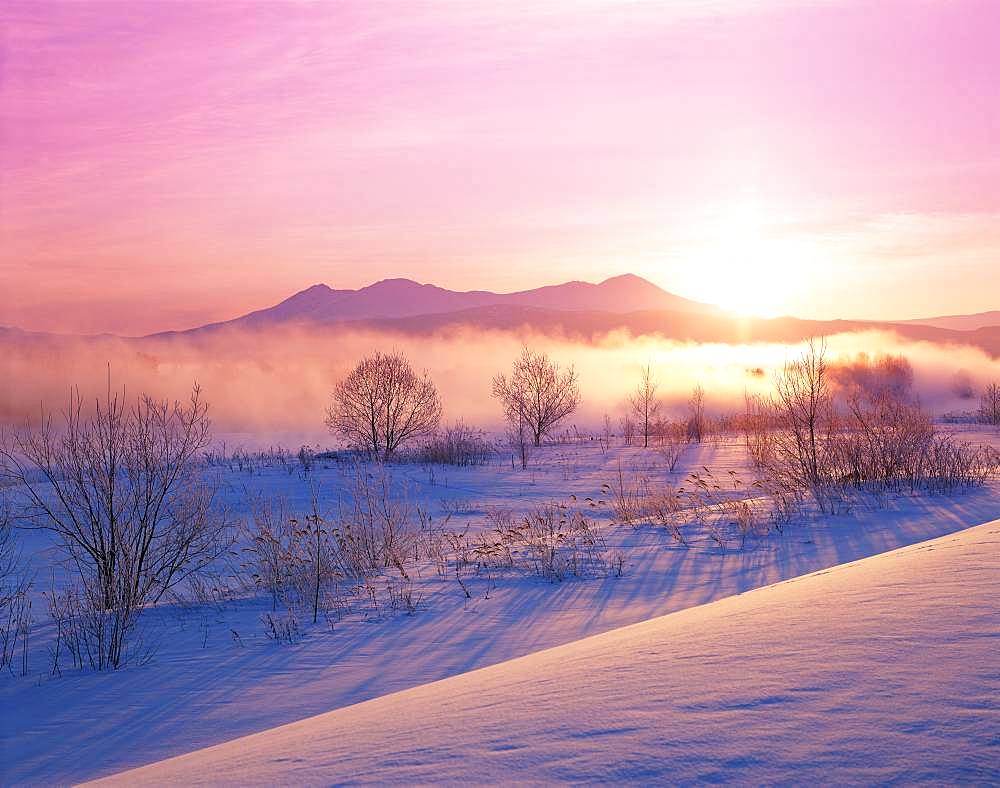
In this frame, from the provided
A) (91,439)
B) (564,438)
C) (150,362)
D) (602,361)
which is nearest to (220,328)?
(150,362)

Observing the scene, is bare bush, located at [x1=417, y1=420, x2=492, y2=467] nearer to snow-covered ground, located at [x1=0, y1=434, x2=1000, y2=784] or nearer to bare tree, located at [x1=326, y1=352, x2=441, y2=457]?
bare tree, located at [x1=326, y1=352, x2=441, y2=457]

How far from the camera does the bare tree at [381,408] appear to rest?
37219 millimetres

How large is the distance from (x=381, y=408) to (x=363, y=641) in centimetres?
3080

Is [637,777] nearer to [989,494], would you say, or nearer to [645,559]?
[645,559]

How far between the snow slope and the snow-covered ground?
1.70 m

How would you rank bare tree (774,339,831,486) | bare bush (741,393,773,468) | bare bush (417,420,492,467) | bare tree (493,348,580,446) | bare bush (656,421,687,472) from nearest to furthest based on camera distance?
bare tree (774,339,831,486) < bare bush (741,393,773,468) < bare bush (656,421,687,472) < bare bush (417,420,492,467) < bare tree (493,348,580,446)

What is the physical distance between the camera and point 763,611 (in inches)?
154

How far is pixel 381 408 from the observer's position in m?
37.3

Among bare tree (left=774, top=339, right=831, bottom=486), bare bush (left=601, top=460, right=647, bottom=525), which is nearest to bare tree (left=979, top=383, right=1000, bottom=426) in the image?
bare bush (left=601, top=460, right=647, bottom=525)

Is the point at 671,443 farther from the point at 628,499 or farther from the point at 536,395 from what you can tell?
the point at 536,395

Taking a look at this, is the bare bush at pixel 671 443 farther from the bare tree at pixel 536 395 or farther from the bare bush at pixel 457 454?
the bare tree at pixel 536 395

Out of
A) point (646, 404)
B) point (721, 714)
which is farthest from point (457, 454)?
point (721, 714)

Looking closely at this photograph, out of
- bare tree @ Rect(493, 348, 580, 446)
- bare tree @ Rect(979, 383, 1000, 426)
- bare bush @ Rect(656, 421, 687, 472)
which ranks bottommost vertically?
bare bush @ Rect(656, 421, 687, 472)

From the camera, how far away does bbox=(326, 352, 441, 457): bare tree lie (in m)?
37.2
